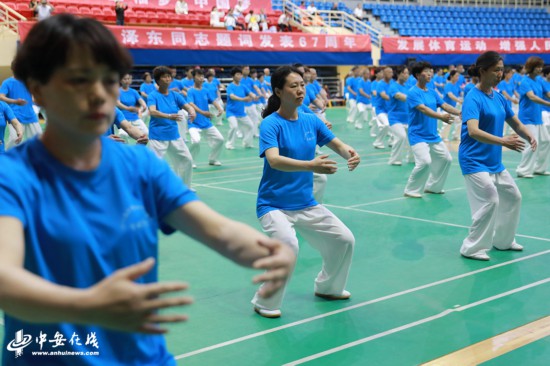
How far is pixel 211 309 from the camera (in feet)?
20.0

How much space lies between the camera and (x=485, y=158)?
25.1 feet

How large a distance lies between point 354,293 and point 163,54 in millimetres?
21205

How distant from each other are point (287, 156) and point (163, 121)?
5.94m

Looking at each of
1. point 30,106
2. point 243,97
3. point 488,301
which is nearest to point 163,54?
point 243,97

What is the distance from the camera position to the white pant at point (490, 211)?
7.52 m

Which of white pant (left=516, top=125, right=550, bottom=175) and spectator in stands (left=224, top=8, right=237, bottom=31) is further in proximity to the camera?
spectator in stands (left=224, top=8, right=237, bottom=31)

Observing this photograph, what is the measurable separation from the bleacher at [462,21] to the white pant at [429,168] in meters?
24.8

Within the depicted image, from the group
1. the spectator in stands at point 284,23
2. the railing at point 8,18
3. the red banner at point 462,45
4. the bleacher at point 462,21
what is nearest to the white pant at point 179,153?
the railing at point 8,18

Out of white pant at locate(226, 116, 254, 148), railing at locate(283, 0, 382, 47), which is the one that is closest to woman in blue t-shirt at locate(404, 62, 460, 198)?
white pant at locate(226, 116, 254, 148)

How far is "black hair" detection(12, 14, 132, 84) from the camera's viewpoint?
6.24ft

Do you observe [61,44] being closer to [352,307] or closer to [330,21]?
[352,307]

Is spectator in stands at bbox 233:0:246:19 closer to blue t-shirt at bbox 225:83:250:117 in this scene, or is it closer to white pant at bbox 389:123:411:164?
blue t-shirt at bbox 225:83:250:117

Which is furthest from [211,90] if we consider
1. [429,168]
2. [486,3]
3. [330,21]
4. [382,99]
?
[486,3]

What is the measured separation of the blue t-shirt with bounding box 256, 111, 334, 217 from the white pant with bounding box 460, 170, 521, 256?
7.45 ft
